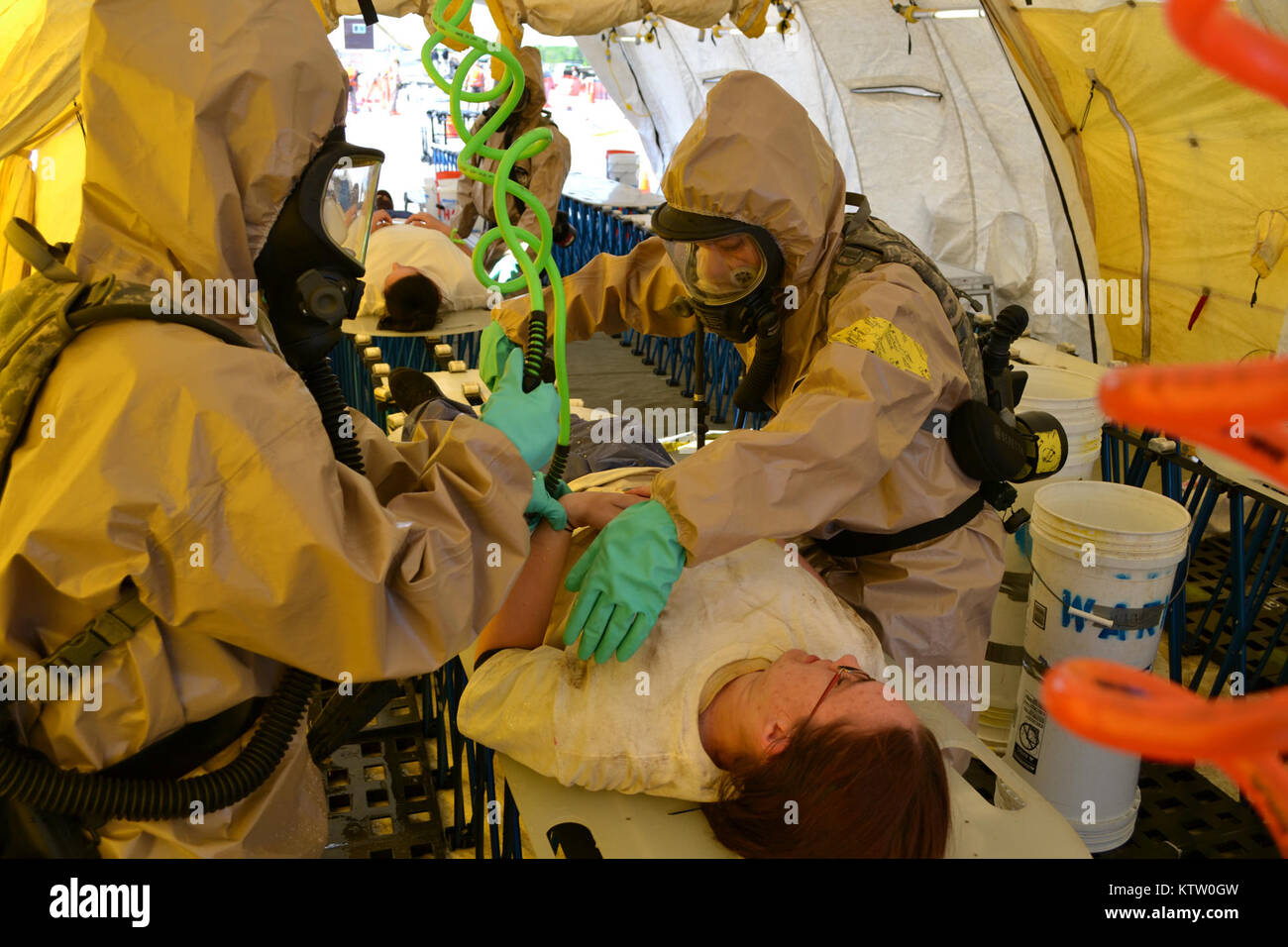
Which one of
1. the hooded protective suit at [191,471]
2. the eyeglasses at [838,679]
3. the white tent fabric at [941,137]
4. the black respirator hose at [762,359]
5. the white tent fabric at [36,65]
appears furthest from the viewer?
the white tent fabric at [941,137]

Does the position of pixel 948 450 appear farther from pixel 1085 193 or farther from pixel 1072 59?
pixel 1085 193

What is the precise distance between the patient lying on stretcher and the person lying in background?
318 cm

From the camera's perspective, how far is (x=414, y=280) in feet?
17.3

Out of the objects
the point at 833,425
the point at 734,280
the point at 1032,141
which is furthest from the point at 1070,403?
the point at 1032,141

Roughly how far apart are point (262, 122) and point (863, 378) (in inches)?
50.6

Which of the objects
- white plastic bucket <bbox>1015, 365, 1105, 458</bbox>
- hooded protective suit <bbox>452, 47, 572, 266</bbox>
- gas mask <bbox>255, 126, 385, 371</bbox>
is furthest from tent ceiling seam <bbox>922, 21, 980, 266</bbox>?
gas mask <bbox>255, 126, 385, 371</bbox>

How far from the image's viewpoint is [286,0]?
1.53 meters

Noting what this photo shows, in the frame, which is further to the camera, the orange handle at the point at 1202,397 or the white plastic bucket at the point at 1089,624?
the white plastic bucket at the point at 1089,624

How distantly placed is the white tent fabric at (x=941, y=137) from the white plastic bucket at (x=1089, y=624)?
4.10 metres

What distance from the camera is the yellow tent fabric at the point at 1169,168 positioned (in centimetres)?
538

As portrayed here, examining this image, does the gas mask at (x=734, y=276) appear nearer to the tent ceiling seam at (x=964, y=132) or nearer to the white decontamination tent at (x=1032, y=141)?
the white decontamination tent at (x=1032, y=141)

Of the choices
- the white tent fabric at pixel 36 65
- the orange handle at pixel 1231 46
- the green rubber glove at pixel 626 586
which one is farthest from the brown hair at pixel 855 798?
the white tent fabric at pixel 36 65

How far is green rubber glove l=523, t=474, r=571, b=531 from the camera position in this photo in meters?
2.12

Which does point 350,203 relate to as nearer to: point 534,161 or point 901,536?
point 901,536
